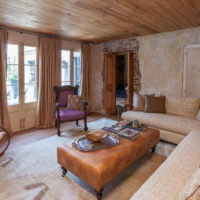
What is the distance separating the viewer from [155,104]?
394 cm

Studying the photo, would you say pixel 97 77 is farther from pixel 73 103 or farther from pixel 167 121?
pixel 167 121

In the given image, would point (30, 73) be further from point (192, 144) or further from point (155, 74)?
point (192, 144)

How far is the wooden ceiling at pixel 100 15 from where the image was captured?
8.31ft

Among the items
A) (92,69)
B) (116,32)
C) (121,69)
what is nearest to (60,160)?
(116,32)

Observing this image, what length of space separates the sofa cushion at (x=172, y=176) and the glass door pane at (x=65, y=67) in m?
3.85

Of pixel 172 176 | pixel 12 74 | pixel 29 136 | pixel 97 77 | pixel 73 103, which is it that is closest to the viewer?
pixel 172 176

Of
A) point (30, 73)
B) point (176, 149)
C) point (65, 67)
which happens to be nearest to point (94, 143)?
point (176, 149)

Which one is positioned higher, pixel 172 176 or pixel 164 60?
pixel 164 60

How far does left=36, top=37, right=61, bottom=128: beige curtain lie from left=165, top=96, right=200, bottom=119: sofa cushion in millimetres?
2951

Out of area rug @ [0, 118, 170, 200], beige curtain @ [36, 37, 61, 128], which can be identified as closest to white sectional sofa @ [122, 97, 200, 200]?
area rug @ [0, 118, 170, 200]

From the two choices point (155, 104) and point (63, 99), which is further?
point (63, 99)

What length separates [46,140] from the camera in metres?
3.59

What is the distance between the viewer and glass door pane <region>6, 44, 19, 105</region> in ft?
12.9

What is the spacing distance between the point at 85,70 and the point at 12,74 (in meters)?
2.27
